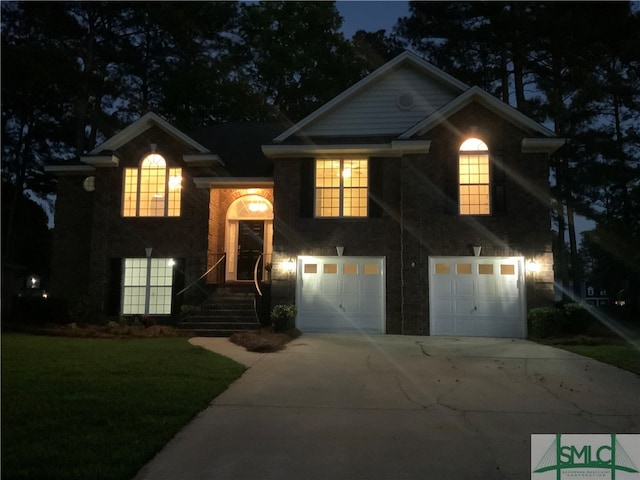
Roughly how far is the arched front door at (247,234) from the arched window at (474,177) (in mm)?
6280

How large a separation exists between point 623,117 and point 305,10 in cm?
1777

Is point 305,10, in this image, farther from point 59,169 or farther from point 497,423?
point 497,423

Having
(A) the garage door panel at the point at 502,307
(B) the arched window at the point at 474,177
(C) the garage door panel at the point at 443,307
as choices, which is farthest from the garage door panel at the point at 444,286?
(B) the arched window at the point at 474,177

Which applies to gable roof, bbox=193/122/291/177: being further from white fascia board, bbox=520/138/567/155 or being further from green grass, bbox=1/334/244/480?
green grass, bbox=1/334/244/480

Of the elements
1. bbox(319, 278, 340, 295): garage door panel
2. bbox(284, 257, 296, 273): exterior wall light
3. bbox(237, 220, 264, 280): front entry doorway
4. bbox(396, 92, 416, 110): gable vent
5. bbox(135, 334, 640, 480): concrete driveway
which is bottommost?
bbox(135, 334, 640, 480): concrete driveway

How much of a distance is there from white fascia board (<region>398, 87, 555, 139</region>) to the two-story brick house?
0.12ft

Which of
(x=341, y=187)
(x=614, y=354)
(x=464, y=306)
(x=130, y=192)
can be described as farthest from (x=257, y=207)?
(x=614, y=354)

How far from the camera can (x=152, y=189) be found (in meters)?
17.3

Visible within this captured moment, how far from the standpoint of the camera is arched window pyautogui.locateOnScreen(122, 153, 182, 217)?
675 inches

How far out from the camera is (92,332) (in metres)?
14.0

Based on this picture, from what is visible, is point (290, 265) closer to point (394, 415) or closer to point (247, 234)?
point (247, 234)

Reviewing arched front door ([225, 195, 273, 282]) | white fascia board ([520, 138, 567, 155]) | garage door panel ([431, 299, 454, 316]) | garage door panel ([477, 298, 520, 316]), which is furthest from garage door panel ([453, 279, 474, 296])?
arched front door ([225, 195, 273, 282])

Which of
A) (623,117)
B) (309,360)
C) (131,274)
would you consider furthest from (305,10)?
(309,360)

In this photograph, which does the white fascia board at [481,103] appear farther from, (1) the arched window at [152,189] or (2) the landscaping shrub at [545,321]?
(1) the arched window at [152,189]
